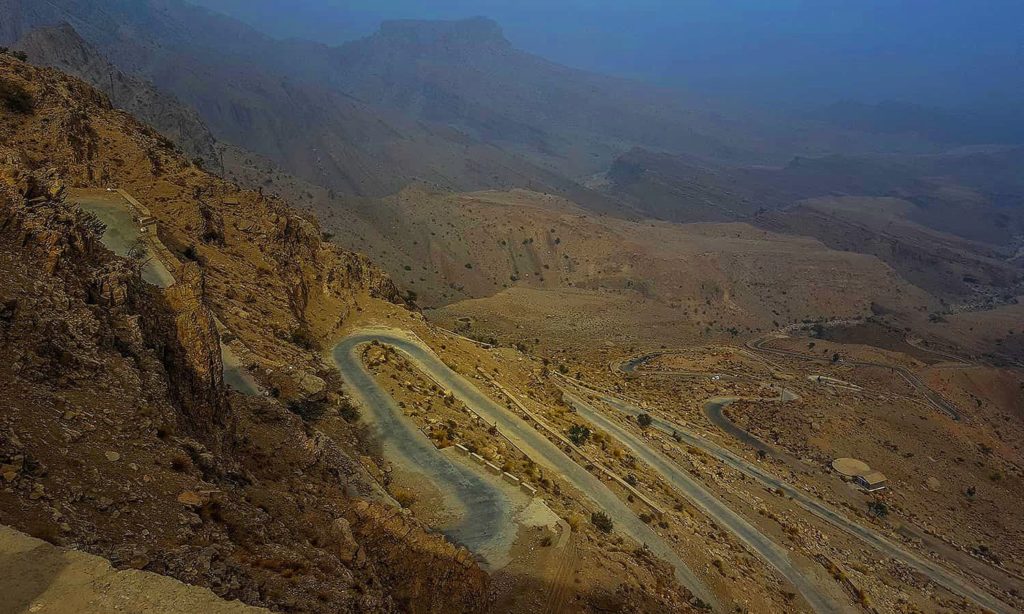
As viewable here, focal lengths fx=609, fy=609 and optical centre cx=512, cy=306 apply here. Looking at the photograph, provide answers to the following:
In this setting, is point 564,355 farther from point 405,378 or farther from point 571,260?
point 571,260

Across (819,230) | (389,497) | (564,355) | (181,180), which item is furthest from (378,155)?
(389,497)

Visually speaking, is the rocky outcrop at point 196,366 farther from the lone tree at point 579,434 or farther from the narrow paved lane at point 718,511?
the narrow paved lane at point 718,511

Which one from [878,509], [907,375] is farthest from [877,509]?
[907,375]

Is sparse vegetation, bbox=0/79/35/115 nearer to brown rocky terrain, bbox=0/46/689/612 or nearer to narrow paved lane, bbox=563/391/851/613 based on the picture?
brown rocky terrain, bbox=0/46/689/612

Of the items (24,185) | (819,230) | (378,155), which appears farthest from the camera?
(378,155)

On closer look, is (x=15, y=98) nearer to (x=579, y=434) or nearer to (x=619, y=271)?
(x=579, y=434)

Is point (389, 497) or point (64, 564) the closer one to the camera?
point (64, 564)

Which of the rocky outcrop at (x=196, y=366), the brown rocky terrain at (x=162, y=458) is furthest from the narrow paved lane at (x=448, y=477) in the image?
the rocky outcrop at (x=196, y=366)

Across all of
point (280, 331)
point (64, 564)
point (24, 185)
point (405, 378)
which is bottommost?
point (405, 378)
